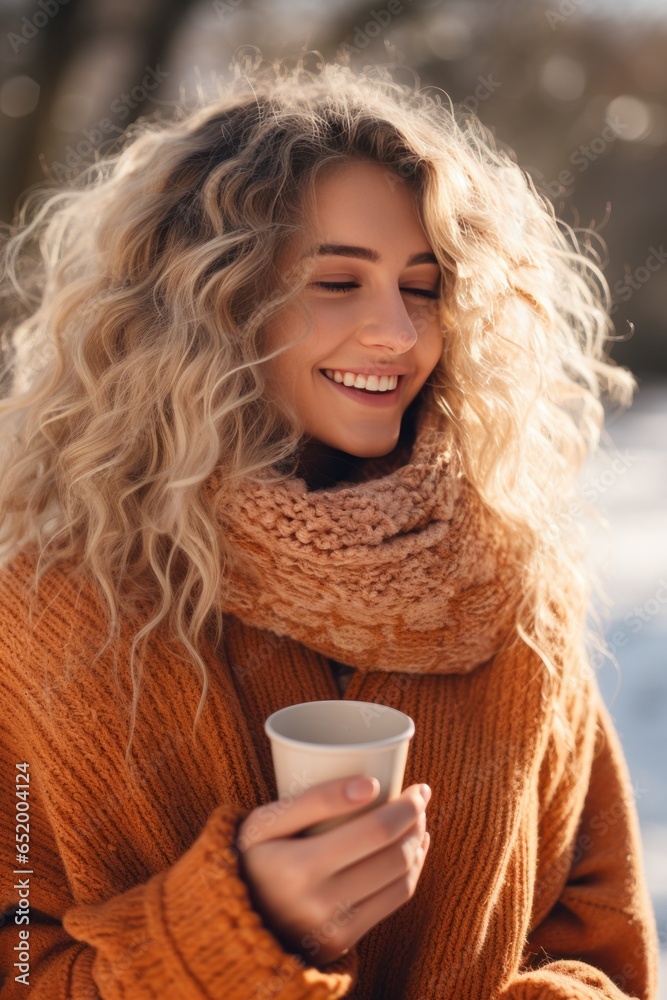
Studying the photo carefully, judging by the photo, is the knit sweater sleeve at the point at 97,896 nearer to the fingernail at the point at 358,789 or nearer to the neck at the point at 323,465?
the fingernail at the point at 358,789

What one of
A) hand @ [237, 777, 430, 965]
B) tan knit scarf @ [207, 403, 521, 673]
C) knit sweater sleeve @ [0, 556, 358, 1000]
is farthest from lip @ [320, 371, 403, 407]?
hand @ [237, 777, 430, 965]

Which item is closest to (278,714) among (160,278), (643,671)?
(160,278)

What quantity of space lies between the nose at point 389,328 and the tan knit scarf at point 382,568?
0.20 metres

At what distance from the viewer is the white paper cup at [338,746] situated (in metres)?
0.87

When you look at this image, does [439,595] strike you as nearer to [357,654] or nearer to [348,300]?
[357,654]

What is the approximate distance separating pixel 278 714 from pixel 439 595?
446mm

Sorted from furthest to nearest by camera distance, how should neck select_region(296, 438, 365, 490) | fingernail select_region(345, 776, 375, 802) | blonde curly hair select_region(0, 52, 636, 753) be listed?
neck select_region(296, 438, 365, 490), blonde curly hair select_region(0, 52, 636, 753), fingernail select_region(345, 776, 375, 802)

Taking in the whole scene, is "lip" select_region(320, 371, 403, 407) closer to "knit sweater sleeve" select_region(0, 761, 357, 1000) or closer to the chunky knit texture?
the chunky knit texture

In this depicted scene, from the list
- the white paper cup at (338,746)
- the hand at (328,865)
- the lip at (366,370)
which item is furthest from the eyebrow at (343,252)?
the hand at (328,865)

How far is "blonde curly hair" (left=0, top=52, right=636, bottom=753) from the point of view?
52.4 inches

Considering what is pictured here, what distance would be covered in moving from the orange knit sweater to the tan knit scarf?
0.06 metres

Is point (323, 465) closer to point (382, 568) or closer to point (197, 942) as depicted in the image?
point (382, 568)

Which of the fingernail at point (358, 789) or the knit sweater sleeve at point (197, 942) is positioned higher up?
the fingernail at point (358, 789)

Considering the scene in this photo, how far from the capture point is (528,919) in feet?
4.36
